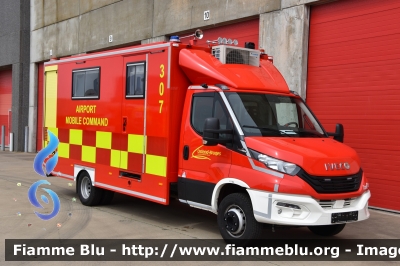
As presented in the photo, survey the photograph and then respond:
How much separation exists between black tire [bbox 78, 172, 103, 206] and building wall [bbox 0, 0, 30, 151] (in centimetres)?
1508

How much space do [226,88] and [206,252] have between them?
2369 millimetres

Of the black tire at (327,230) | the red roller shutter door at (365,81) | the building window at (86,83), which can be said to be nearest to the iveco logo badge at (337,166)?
the black tire at (327,230)

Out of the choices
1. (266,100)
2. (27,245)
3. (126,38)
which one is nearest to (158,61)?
(266,100)

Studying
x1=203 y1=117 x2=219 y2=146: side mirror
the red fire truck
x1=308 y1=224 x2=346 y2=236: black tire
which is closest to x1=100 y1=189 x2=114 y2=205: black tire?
the red fire truck

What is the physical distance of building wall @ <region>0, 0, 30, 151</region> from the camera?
2372 cm

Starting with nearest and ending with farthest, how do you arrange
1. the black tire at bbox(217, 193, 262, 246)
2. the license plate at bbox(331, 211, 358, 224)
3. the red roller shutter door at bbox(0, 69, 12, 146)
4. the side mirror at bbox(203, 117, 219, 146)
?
the license plate at bbox(331, 211, 358, 224)
the black tire at bbox(217, 193, 262, 246)
the side mirror at bbox(203, 117, 219, 146)
the red roller shutter door at bbox(0, 69, 12, 146)

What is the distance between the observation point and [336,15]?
10.8 m

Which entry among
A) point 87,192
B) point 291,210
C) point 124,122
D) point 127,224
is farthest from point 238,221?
point 87,192

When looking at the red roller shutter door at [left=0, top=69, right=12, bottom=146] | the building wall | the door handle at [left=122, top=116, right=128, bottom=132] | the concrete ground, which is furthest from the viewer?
the red roller shutter door at [left=0, top=69, right=12, bottom=146]

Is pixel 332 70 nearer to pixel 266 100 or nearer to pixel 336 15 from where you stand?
pixel 336 15

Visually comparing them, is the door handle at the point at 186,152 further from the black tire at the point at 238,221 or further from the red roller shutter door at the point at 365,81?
the red roller shutter door at the point at 365,81

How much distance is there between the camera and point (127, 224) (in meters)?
8.20

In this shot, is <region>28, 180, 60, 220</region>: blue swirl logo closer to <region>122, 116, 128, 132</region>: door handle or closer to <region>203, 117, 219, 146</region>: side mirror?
<region>122, 116, 128, 132</region>: door handle

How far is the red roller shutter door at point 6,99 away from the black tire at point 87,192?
675 inches
